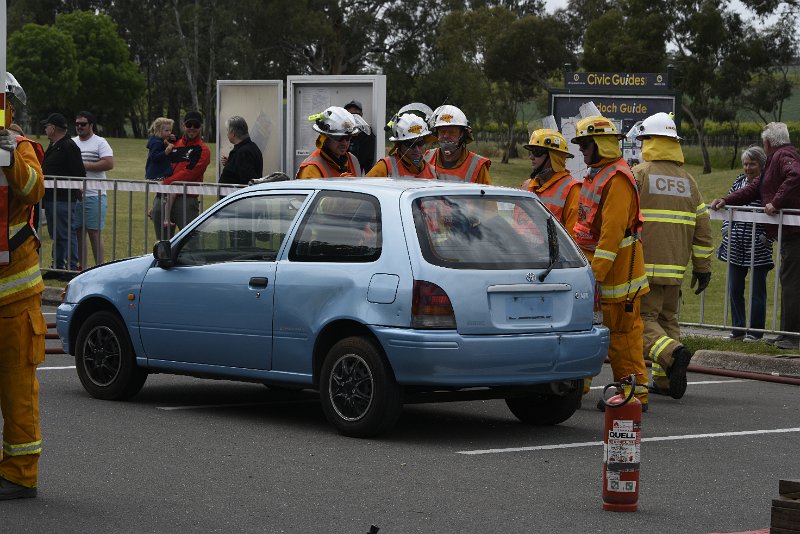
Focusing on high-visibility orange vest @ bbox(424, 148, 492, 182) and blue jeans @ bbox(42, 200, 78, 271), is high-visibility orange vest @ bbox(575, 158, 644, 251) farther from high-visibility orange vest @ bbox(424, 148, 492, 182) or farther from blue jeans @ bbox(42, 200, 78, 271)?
blue jeans @ bbox(42, 200, 78, 271)

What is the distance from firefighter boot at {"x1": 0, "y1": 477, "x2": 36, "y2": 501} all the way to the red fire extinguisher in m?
2.78

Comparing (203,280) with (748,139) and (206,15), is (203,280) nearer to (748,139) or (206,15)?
(748,139)

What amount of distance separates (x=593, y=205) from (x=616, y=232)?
12.4 inches

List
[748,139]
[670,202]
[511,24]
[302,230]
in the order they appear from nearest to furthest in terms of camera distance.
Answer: [302,230] → [670,202] → [511,24] → [748,139]

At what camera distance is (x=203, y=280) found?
→ 9.67m

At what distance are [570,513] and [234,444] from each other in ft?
8.05

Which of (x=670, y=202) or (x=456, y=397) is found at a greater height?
(x=670, y=202)

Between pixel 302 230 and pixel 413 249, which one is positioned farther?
pixel 302 230

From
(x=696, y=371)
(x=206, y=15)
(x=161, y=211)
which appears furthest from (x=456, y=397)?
(x=206, y=15)

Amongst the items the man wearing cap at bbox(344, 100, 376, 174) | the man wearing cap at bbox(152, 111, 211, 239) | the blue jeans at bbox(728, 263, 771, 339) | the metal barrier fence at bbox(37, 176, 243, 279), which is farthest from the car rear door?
the man wearing cap at bbox(152, 111, 211, 239)

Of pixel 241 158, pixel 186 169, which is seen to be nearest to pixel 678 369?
pixel 241 158

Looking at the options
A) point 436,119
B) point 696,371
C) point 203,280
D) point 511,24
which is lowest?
point 696,371

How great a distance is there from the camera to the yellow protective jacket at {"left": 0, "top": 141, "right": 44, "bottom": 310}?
679cm

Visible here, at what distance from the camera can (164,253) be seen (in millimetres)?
9820
